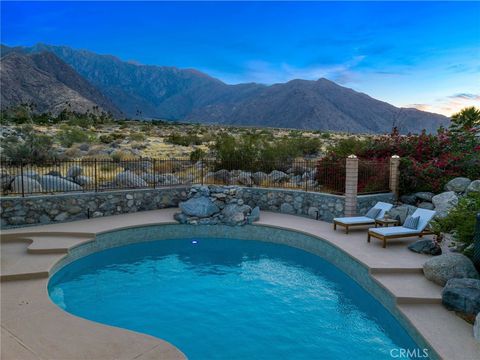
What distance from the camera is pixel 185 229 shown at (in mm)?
12133

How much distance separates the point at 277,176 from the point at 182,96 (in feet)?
501

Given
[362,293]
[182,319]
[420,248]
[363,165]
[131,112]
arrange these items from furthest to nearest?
[131,112] < [363,165] < [420,248] < [362,293] < [182,319]

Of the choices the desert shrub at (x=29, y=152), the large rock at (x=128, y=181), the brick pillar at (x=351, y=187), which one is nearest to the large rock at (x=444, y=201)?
the brick pillar at (x=351, y=187)

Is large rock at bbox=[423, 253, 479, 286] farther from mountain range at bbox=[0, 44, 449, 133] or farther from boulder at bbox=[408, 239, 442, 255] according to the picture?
mountain range at bbox=[0, 44, 449, 133]

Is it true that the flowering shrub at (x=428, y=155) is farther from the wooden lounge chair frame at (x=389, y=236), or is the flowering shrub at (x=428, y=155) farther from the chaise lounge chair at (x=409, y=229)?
the wooden lounge chair frame at (x=389, y=236)

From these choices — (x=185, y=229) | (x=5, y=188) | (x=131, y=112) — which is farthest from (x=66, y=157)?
(x=131, y=112)

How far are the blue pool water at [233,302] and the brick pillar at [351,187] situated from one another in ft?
8.89

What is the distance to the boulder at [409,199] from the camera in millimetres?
13109

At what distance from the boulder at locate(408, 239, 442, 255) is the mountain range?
56.3ft

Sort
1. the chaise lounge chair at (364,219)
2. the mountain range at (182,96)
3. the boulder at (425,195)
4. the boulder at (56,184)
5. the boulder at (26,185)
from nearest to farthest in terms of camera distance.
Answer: the chaise lounge chair at (364,219) → the boulder at (26,185) → the boulder at (56,184) → the boulder at (425,195) → the mountain range at (182,96)

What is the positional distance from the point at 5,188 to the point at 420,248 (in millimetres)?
12931

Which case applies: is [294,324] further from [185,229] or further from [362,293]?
[185,229]

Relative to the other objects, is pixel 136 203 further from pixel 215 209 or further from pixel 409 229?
pixel 409 229

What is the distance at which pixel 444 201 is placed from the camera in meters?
11.6
